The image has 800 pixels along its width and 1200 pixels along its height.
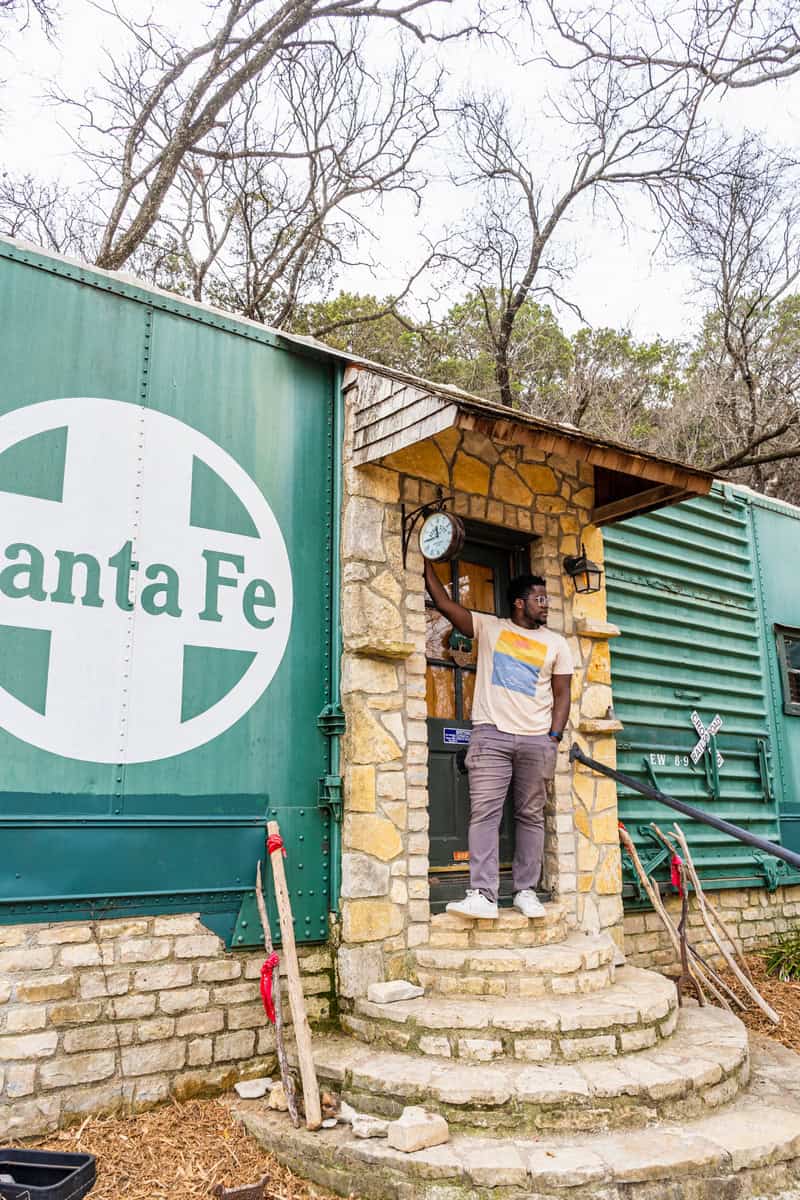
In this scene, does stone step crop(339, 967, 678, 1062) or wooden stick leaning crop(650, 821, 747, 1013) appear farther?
wooden stick leaning crop(650, 821, 747, 1013)

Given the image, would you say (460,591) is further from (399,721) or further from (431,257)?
(431,257)

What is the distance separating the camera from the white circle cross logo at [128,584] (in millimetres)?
4250

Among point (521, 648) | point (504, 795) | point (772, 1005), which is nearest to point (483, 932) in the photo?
point (504, 795)

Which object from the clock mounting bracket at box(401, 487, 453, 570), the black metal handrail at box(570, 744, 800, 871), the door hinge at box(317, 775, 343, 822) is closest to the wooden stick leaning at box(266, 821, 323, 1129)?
the door hinge at box(317, 775, 343, 822)

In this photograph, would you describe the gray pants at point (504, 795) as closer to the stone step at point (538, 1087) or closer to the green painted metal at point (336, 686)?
the green painted metal at point (336, 686)

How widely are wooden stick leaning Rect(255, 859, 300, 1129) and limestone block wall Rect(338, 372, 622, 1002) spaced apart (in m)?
0.46

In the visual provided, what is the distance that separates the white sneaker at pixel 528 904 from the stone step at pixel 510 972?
235mm

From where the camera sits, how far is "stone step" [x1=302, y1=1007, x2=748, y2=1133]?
3801mm

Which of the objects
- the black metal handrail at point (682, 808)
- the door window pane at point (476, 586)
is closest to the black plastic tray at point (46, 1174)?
the black metal handrail at point (682, 808)

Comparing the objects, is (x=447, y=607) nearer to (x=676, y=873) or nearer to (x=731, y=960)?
(x=676, y=873)

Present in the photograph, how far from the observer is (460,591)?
239 inches

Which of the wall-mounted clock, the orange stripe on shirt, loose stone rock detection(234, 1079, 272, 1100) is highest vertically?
the wall-mounted clock

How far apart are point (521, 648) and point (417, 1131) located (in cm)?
277

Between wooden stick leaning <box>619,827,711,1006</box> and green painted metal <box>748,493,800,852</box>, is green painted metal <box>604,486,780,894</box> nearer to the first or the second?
green painted metal <box>748,493,800,852</box>
